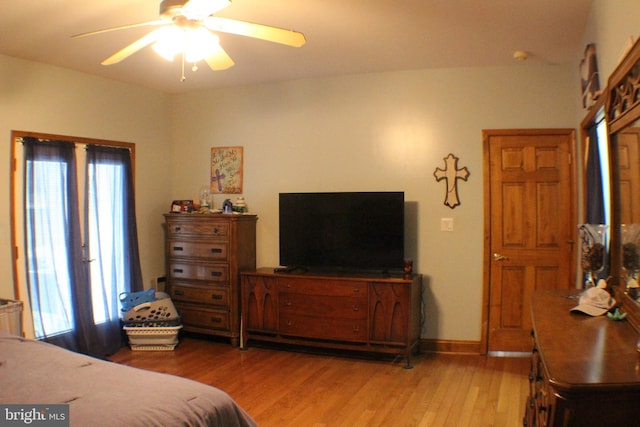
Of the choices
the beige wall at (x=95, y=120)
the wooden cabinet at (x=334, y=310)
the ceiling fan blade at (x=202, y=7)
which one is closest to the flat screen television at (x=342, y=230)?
the wooden cabinet at (x=334, y=310)

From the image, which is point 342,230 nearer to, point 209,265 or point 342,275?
point 342,275

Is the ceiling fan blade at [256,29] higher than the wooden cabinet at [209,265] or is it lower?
higher

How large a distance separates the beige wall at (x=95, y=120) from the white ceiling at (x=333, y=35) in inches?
6.1

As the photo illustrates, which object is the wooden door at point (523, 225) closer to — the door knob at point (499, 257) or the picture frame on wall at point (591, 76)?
the door knob at point (499, 257)

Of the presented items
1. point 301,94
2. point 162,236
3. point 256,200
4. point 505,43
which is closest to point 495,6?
point 505,43

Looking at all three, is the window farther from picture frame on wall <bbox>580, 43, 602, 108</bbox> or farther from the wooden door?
picture frame on wall <bbox>580, 43, 602, 108</bbox>

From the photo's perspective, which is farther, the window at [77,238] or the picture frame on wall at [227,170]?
the picture frame on wall at [227,170]

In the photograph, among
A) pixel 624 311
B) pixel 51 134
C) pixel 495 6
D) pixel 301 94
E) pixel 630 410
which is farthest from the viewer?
pixel 301 94

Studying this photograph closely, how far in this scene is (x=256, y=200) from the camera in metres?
5.24

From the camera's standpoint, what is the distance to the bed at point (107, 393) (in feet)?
5.69

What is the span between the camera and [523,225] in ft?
14.6

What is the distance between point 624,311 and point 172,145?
478 cm

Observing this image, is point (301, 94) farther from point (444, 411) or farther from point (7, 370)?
point (7, 370)

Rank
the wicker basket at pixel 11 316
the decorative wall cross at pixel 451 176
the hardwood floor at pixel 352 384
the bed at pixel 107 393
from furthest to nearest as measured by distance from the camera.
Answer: the decorative wall cross at pixel 451 176, the wicker basket at pixel 11 316, the hardwood floor at pixel 352 384, the bed at pixel 107 393
